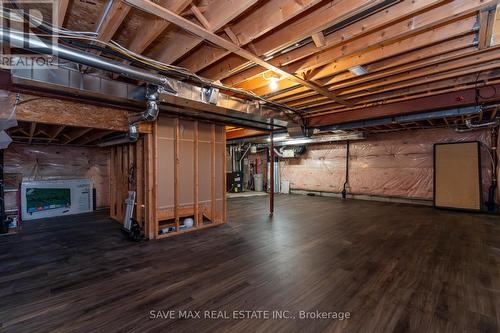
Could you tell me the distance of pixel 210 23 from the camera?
6.68 ft

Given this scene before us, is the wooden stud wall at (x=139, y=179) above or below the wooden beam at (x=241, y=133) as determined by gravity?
below

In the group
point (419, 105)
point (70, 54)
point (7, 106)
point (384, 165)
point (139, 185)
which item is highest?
point (419, 105)

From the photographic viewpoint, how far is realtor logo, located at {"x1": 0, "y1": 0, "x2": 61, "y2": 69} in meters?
1.71

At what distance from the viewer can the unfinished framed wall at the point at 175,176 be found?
12.3 feet

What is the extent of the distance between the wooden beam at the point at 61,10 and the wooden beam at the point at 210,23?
0.56 metres

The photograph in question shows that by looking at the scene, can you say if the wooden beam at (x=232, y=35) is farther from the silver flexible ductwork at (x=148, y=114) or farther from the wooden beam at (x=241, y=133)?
the wooden beam at (x=241, y=133)

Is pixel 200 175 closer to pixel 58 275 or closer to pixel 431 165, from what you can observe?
pixel 58 275

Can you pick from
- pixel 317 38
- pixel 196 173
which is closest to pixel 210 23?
pixel 317 38

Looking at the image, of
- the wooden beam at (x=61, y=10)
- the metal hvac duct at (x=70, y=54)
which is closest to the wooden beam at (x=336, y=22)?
the metal hvac duct at (x=70, y=54)

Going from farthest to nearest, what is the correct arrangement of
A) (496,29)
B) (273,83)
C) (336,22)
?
1. (273,83)
2. (496,29)
3. (336,22)

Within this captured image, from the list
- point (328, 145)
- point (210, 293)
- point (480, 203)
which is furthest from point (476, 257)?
point (328, 145)

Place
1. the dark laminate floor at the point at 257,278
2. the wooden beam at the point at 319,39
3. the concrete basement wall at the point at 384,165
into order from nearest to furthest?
the dark laminate floor at the point at 257,278 < the wooden beam at the point at 319,39 < the concrete basement wall at the point at 384,165

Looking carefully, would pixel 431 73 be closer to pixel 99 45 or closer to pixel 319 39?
pixel 319 39

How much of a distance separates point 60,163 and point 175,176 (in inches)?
162
